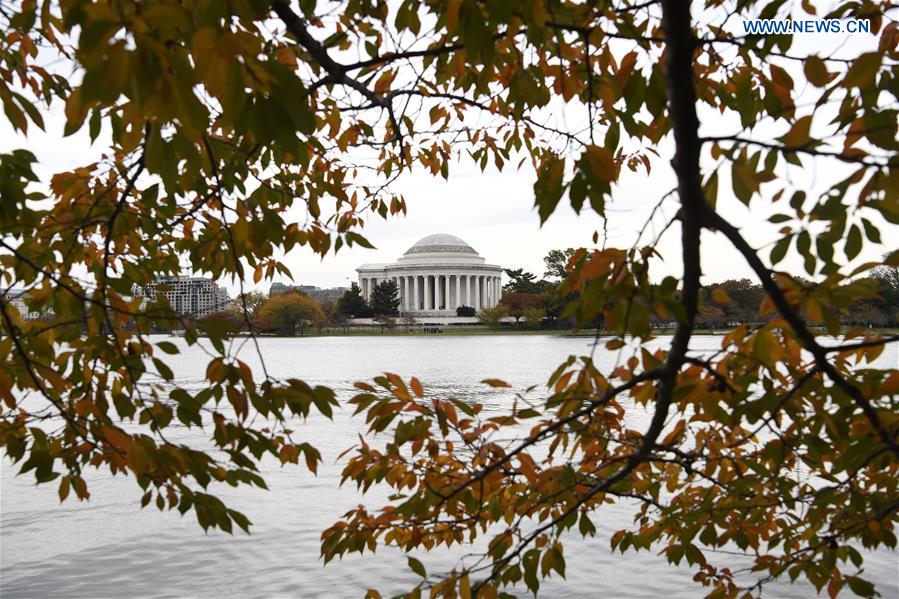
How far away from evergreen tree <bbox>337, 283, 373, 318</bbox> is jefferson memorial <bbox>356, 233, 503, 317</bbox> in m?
9.20

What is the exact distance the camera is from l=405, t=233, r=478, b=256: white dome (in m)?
121

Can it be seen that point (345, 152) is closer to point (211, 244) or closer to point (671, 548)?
point (211, 244)

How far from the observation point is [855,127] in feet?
6.94

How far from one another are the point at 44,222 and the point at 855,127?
3067mm

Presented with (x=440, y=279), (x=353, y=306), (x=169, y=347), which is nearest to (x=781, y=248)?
(x=169, y=347)

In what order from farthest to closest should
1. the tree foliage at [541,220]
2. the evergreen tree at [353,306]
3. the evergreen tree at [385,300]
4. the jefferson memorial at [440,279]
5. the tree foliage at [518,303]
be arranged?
the jefferson memorial at [440,279] → the evergreen tree at [385,300] → the evergreen tree at [353,306] → the tree foliage at [518,303] → the tree foliage at [541,220]

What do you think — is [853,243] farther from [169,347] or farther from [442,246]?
[442,246]

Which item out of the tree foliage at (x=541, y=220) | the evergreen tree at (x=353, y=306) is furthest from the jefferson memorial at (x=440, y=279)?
the tree foliage at (x=541, y=220)

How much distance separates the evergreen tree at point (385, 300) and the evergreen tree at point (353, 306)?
1229 mm

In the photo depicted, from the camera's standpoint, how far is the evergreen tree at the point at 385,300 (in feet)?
348

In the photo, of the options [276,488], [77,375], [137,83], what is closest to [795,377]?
[137,83]

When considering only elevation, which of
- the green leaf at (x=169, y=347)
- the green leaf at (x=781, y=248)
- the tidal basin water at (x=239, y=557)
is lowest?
the tidal basin water at (x=239, y=557)

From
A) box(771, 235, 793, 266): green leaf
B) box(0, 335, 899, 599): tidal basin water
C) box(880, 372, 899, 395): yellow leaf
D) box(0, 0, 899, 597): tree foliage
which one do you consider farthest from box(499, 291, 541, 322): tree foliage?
box(771, 235, 793, 266): green leaf

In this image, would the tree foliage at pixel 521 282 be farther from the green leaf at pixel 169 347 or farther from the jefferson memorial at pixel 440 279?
the green leaf at pixel 169 347
